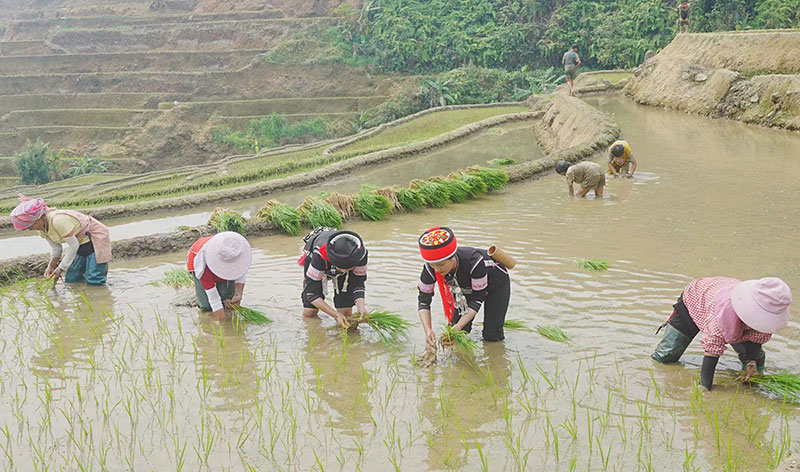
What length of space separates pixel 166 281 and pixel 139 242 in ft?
4.96

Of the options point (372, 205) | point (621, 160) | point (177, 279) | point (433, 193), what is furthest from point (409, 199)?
point (177, 279)

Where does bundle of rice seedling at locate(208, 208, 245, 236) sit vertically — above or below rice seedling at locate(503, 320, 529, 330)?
below

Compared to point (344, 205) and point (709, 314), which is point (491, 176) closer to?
point (344, 205)

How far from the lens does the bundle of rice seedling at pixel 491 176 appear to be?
9953 mm

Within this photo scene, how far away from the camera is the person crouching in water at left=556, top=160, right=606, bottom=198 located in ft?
28.7

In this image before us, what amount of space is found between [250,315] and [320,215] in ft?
11.0

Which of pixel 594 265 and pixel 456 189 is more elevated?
pixel 594 265

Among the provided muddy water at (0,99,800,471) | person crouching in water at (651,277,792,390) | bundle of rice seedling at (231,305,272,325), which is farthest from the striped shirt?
bundle of rice seedling at (231,305,272,325)

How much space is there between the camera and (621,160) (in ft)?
32.2

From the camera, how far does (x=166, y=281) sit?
253 inches

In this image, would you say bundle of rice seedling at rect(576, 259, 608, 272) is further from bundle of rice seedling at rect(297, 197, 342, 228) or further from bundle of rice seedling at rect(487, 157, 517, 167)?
bundle of rice seedling at rect(487, 157, 517, 167)

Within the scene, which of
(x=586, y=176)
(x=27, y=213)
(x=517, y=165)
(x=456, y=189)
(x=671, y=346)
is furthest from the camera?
(x=517, y=165)

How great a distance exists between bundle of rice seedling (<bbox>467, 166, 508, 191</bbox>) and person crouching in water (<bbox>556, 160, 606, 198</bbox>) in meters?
1.16

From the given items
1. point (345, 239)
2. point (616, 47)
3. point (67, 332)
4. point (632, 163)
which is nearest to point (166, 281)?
point (67, 332)
